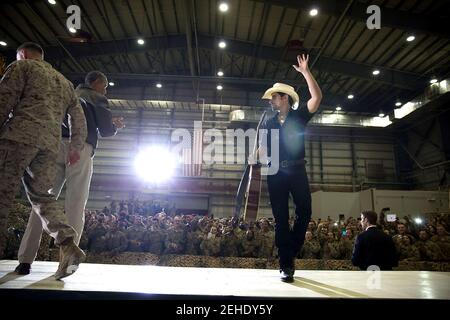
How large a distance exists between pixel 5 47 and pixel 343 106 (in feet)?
57.4

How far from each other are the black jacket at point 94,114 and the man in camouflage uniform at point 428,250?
7.75 metres

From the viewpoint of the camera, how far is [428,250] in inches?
288

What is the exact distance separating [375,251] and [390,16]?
974 cm

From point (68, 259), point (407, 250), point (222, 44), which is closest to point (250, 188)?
point (68, 259)

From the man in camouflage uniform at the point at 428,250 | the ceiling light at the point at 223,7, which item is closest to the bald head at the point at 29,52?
the man in camouflage uniform at the point at 428,250

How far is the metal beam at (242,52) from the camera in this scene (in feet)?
45.0

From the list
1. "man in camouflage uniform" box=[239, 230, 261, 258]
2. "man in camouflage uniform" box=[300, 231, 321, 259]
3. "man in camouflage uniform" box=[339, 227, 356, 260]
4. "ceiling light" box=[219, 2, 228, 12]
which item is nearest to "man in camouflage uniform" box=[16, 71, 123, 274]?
"man in camouflage uniform" box=[239, 230, 261, 258]

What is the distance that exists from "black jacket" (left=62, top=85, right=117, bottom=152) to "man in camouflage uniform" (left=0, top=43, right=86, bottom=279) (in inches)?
Result: 17.1

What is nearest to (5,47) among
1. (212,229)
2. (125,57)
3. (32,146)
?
(125,57)

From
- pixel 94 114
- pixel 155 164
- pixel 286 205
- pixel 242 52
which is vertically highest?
pixel 242 52

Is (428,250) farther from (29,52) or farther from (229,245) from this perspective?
(29,52)
